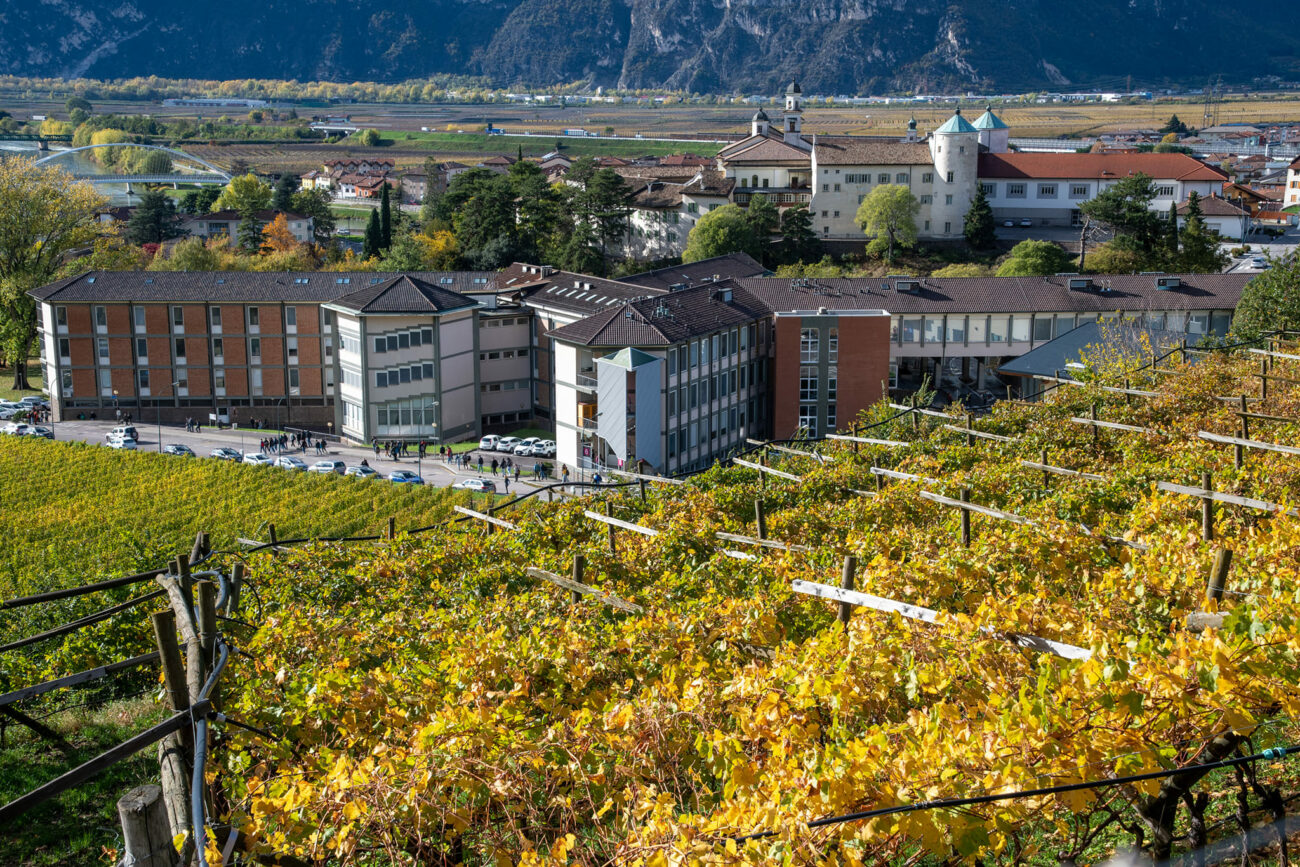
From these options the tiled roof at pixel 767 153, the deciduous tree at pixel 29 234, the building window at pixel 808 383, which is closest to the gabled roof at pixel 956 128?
the tiled roof at pixel 767 153

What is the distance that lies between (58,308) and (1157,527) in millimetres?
42648

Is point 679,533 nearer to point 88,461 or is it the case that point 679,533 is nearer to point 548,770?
point 548,770

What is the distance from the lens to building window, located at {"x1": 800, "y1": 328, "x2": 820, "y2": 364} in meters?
37.3

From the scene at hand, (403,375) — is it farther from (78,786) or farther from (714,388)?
(78,786)

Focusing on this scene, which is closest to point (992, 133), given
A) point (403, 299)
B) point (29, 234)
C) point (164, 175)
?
point (403, 299)

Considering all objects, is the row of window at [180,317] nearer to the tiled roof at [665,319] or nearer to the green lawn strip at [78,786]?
the tiled roof at [665,319]

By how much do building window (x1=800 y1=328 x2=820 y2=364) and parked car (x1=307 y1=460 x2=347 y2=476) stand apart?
14.1m

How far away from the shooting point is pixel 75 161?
130m

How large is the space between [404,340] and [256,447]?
6.10 meters

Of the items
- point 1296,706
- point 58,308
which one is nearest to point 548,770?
point 1296,706

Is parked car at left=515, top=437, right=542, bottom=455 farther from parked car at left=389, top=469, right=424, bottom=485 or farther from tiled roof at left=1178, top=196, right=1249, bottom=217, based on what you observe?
tiled roof at left=1178, top=196, right=1249, bottom=217

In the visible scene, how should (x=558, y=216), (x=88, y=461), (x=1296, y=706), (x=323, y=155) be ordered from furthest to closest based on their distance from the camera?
(x=323, y=155)
(x=558, y=216)
(x=88, y=461)
(x=1296, y=706)

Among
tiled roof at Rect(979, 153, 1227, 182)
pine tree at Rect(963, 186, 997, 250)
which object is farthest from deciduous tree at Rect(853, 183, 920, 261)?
tiled roof at Rect(979, 153, 1227, 182)

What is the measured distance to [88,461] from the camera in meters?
31.0
